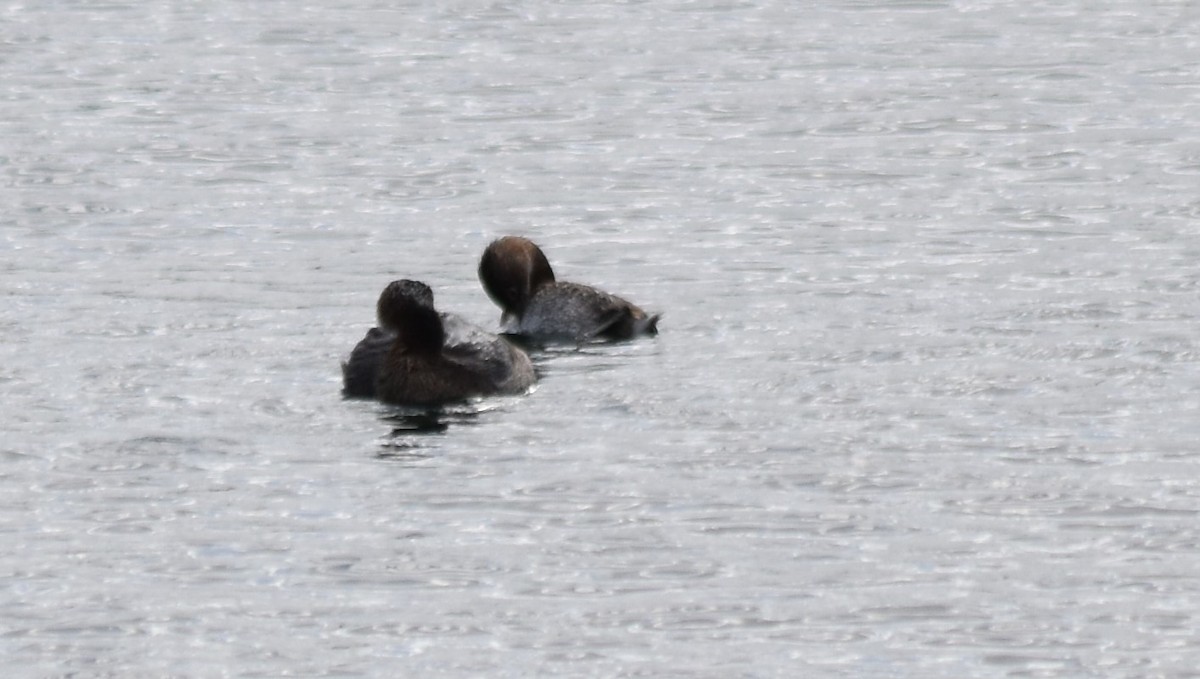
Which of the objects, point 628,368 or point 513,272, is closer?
point 628,368

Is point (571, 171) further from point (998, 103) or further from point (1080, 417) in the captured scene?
point (1080, 417)

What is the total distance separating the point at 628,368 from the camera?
15.6 m

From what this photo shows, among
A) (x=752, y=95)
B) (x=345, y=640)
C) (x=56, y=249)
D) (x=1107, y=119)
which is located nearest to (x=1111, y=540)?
(x=345, y=640)

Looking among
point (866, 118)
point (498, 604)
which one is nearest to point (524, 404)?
point (498, 604)

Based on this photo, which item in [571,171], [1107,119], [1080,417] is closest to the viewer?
[1080,417]

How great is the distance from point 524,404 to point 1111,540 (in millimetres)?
4132

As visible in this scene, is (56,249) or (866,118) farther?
(866,118)

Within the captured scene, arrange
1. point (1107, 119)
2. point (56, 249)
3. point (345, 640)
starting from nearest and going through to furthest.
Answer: point (345, 640)
point (56, 249)
point (1107, 119)

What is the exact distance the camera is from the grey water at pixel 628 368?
34.3 feet

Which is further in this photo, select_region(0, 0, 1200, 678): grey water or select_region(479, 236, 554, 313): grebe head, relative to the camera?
select_region(479, 236, 554, 313): grebe head

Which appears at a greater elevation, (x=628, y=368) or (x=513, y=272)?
(x=513, y=272)

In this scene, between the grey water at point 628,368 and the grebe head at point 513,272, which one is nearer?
the grey water at point 628,368

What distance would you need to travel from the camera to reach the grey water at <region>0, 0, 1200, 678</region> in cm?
1047

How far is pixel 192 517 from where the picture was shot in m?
11.9
